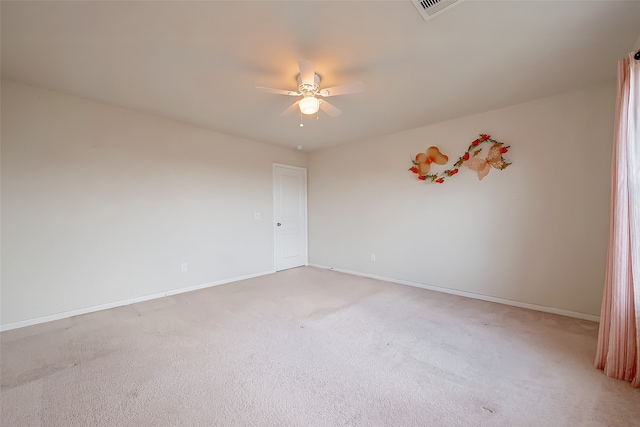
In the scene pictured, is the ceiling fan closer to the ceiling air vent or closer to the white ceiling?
the white ceiling

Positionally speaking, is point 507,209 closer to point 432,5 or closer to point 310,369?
point 432,5

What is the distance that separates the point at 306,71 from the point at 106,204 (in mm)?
2872

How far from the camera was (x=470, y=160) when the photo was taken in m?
3.31

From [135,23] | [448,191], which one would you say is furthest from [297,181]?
[135,23]

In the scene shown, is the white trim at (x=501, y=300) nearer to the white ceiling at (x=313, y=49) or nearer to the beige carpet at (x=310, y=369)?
the beige carpet at (x=310, y=369)

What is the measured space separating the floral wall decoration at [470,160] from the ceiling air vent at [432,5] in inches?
82.9

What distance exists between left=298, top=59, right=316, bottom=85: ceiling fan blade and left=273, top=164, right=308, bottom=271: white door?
2867 mm

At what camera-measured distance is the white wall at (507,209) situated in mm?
2600

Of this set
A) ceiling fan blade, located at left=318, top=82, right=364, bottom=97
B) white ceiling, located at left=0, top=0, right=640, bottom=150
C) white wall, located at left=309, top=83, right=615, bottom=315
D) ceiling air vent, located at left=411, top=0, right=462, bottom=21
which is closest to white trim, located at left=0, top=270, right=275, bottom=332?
white ceiling, located at left=0, top=0, right=640, bottom=150

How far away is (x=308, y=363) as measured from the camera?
75.3 inches

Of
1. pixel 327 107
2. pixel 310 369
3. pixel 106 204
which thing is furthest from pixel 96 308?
pixel 327 107

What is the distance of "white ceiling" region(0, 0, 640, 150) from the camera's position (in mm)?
1600

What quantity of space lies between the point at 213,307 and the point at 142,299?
103cm

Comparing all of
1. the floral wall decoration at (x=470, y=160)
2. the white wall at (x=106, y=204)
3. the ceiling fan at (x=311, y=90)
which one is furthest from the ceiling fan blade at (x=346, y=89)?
the white wall at (x=106, y=204)
